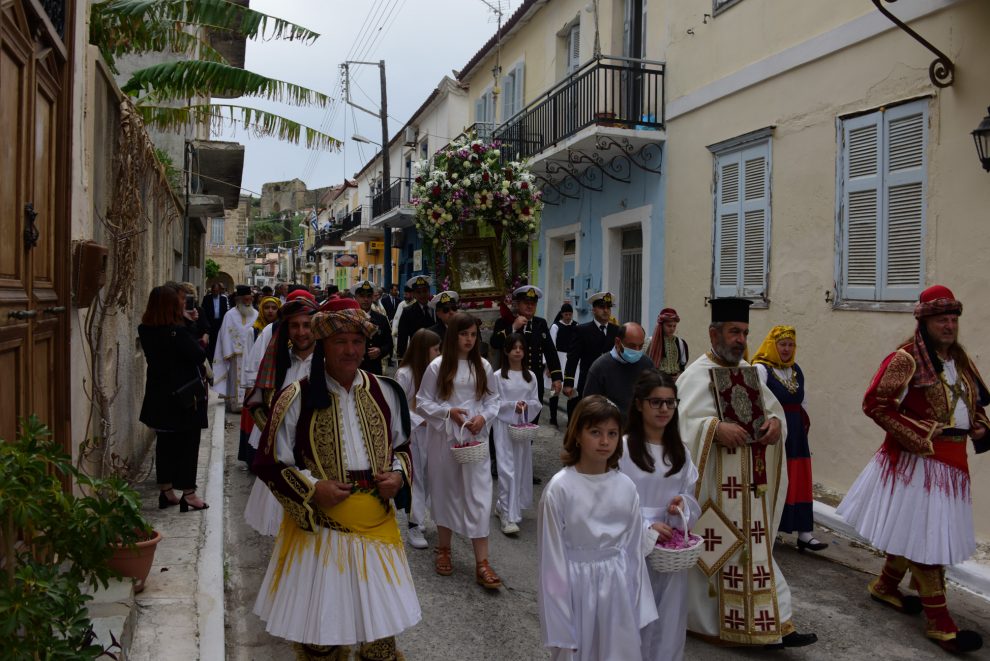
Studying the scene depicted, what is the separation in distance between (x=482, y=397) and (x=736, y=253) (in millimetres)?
5710

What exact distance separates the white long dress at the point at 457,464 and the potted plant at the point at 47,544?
328 cm

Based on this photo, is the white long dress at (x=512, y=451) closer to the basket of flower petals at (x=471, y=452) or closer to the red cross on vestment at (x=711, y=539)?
the basket of flower petals at (x=471, y=452)

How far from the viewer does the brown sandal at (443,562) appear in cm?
605

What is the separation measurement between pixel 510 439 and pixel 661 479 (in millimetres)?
3098

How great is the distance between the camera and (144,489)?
24.0 feet

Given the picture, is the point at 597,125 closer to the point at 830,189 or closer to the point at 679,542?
the point at 830,189

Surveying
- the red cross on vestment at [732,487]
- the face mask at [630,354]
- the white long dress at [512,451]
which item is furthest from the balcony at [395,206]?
the red cross on vestment at [732,487]

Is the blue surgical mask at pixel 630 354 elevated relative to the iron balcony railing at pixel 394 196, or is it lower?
lower

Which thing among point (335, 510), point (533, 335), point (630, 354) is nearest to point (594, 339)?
point (533, 335)

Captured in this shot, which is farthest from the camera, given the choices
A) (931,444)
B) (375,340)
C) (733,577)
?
(375,340)

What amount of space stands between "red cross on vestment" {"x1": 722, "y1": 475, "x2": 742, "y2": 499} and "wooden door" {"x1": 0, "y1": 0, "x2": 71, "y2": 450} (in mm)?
3605

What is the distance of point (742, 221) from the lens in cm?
1063

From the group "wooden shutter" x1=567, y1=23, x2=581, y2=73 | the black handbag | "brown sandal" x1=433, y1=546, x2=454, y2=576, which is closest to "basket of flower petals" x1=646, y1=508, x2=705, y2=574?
"brown sandal" x1=433, y1=546, x2=454, y2=576

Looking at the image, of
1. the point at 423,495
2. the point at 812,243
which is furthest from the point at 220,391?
the point at 812,243
